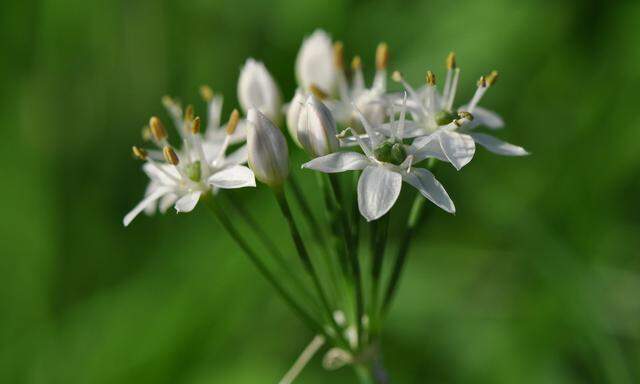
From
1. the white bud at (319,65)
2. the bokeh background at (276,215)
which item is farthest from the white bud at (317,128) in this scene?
the bokeh background at (276,215)

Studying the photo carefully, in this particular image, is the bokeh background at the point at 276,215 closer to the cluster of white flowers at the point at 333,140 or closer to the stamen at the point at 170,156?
the cluster of white flowers at the point at 333,140

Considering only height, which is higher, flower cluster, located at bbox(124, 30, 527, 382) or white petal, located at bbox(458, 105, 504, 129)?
flower cluster, located at bbox(124, 30, 527, 382)

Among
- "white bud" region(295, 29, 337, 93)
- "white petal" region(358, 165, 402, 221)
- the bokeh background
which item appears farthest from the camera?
the bokeh background

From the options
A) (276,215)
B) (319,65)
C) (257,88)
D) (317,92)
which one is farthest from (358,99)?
(276,215)

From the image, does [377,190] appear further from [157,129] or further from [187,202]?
[157,129]

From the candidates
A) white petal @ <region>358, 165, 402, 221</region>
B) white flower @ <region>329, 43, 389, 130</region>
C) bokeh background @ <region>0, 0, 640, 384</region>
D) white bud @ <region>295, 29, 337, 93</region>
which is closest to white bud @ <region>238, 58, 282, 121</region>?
white bud @ <region>295, 29, 337, 93</region>

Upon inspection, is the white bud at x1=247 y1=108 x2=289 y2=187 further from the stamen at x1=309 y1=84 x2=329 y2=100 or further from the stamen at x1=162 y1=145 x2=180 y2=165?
the stamen at x1=309 y1=84 x2=329 y2=100

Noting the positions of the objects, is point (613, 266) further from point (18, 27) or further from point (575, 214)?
point (18, 27)
